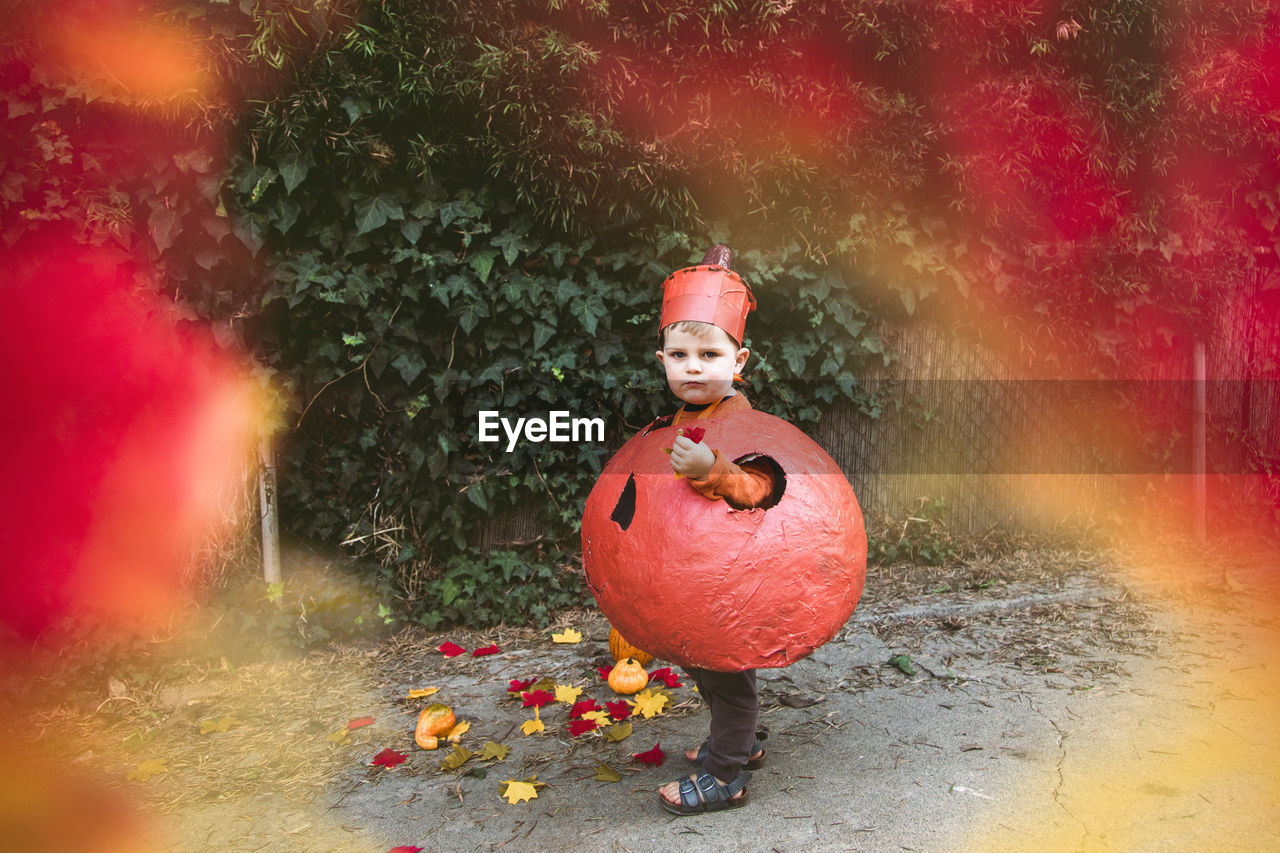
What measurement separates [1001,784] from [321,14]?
163 inches

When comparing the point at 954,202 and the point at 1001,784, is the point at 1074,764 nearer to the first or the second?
the point at 1001,784

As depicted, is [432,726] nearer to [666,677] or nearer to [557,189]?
[666,677]

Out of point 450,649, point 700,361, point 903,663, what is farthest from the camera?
point 450,649

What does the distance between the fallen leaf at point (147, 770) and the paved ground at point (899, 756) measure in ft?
1.08

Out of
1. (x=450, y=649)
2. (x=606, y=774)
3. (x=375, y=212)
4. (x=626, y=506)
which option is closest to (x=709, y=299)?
(x=626, y=506)

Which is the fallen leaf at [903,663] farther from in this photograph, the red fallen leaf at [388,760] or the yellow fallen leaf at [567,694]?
the red fallen leaf at [388,760]

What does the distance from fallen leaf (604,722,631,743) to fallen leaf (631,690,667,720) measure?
119mm

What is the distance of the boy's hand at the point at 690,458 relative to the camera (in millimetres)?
2004

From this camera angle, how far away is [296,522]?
392cm

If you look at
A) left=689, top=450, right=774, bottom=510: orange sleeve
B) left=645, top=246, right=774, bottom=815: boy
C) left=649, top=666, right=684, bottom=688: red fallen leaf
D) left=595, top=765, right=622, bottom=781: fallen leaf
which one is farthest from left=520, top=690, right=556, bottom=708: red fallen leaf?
left=689, top=450, right=774, bottom=510: orange sleeve

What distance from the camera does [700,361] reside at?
233 cm

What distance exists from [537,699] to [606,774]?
0.65 metres

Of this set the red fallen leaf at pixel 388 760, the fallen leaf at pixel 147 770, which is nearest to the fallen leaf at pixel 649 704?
the red fallen leaf at pixel 388 760

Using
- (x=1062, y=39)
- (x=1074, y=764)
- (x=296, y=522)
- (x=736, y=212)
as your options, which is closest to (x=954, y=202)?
(x=1062, y=39)
